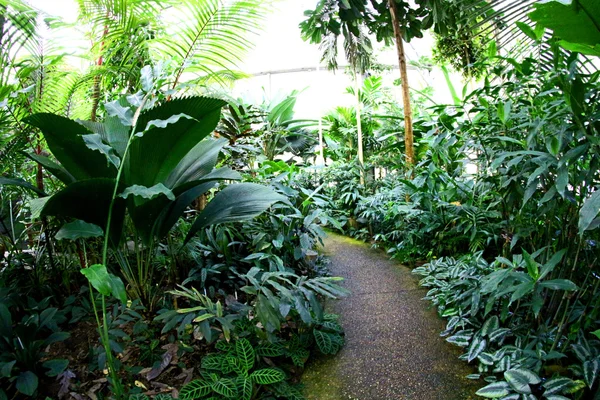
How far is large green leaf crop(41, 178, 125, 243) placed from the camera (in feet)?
4.19

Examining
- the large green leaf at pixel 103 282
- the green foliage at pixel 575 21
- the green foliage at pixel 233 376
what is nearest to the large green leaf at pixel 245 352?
the green foliage at pixel 233 376

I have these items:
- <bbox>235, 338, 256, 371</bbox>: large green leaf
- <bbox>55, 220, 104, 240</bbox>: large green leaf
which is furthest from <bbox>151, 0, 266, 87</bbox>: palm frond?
<bbox>235, 338, 256, 371</bbox>: large green leaf

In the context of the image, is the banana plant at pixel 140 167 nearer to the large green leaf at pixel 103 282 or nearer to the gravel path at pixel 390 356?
the large green leaf at pixel 103 282

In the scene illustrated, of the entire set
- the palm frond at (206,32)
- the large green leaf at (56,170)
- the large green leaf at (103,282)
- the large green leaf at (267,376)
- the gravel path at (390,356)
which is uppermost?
the palm frond at (206,32)

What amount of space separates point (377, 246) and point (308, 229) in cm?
131

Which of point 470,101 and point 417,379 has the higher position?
point 470,101

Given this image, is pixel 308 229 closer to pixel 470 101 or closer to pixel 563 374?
pixel 470 101

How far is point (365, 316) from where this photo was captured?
2025 millimetres

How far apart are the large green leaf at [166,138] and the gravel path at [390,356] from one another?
1154 mm

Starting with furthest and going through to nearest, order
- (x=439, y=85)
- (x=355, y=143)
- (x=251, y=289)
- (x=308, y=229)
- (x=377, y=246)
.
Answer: (x=439, y=85) < (x=355, y=143) < (x=377, y=246) < (x=308, y=229) < (x=251, y=289)

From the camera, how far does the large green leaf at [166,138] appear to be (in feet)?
4.73

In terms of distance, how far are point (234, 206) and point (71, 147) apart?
29.6 inches

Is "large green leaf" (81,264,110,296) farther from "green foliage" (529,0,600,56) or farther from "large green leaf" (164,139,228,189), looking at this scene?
"green foliage" (529,0,600,56)

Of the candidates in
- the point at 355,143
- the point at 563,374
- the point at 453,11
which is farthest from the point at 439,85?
the point at 563,374
